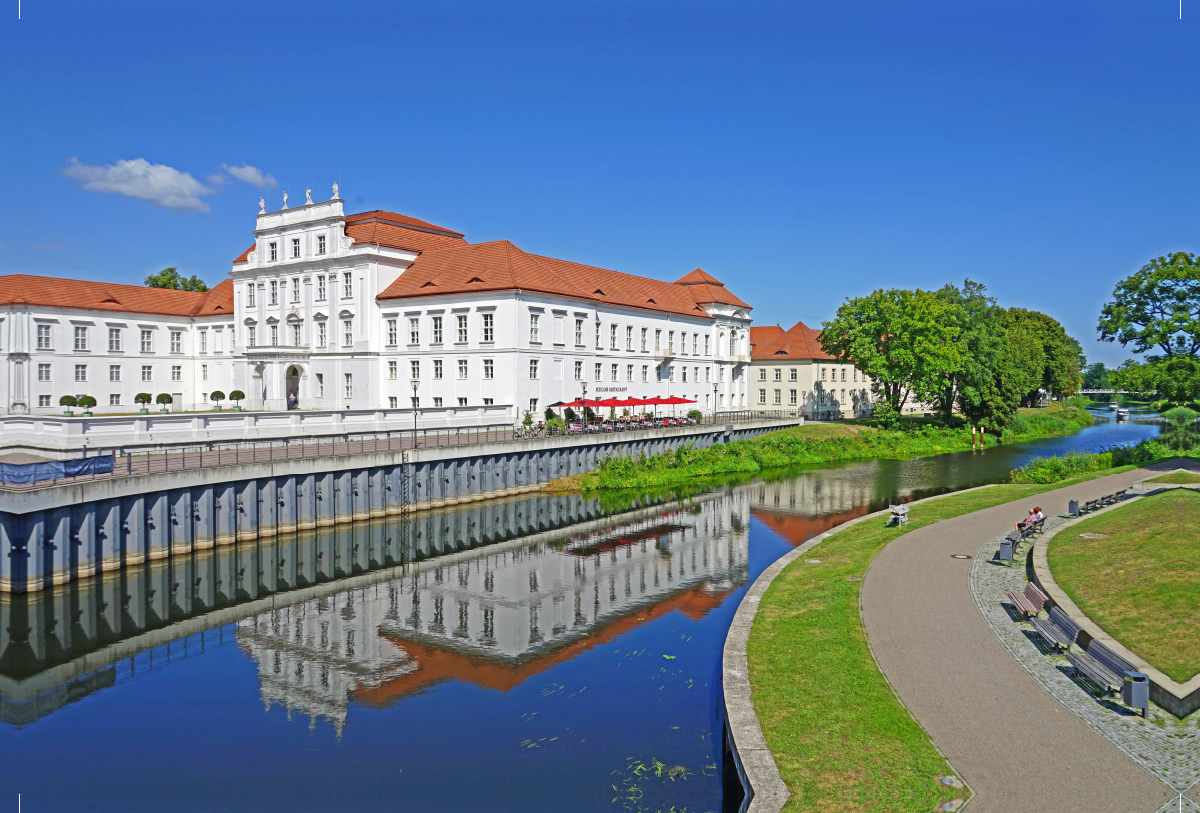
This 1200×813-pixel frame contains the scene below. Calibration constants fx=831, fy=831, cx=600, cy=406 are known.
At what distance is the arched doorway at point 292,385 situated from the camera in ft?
204

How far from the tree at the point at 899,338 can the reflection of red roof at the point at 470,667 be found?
5371 cm

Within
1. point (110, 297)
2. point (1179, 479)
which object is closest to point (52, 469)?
point (1179, 479)

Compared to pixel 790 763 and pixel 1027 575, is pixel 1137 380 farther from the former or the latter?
pixel 790 763

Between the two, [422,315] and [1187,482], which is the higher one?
[422,315]

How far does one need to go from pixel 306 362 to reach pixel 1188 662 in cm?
5763

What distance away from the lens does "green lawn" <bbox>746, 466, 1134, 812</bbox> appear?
10258 millimetres

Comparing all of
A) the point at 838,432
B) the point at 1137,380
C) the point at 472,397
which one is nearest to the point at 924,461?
the point at 838,432

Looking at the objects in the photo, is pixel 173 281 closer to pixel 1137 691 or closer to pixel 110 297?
pixel 110 297

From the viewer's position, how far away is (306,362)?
6134 cm

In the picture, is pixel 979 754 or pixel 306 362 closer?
pixel 979 754

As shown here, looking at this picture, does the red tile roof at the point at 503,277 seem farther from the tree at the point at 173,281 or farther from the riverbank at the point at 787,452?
the tree at the point at 173,281

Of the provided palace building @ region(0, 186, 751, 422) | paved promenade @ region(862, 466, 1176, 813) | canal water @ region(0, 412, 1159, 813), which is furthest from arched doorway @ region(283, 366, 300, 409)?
paved promenade @ region(862, 466, 1176, 813)

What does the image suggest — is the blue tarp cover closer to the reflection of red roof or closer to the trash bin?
the reflection of red roof

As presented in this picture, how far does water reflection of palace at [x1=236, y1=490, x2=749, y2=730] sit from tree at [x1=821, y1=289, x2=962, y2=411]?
4214 cm
